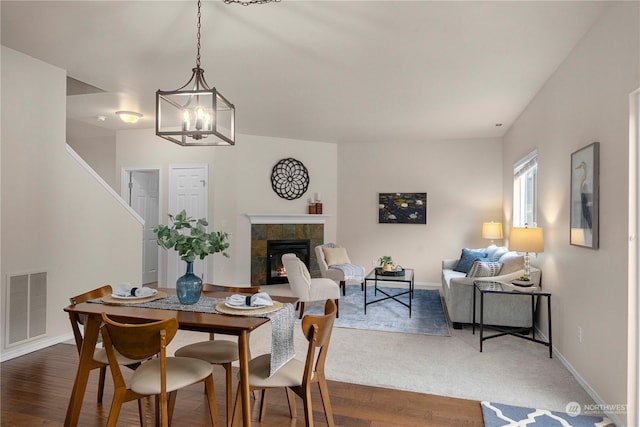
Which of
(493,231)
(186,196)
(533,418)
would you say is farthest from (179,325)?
(493,231)

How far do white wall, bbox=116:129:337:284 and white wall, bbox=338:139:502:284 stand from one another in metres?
→ 0.83

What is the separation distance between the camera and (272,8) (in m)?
2.65

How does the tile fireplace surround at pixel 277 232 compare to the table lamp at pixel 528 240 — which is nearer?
the table lamp at pixel 528 240

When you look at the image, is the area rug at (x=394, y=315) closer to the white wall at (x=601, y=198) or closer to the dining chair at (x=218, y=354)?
the white wall at (x=601, y=198)

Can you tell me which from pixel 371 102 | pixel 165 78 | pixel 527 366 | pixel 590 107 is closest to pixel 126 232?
pixel 165 78

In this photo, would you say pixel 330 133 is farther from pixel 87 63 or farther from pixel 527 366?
pixel 527 366

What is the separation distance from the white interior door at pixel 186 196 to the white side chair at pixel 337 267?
193 cm

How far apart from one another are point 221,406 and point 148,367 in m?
0.74

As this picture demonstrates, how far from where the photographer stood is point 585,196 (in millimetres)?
2861

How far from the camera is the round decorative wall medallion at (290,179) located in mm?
6887

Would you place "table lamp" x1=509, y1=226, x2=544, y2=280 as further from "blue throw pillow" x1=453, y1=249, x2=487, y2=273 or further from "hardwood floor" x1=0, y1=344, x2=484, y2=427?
"blue throw pillow" x1=453, y1=249, x2=487, y2=273

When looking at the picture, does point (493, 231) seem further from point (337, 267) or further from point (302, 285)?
point (302, 285)

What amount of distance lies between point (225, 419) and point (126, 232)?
2.92 meters

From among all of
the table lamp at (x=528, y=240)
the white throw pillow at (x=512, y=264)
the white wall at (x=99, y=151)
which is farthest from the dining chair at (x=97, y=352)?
the white wall at (x=99, y=151)
